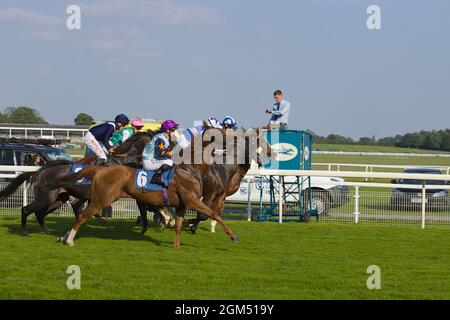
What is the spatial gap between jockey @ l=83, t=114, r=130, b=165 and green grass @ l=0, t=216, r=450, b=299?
4.12 feet

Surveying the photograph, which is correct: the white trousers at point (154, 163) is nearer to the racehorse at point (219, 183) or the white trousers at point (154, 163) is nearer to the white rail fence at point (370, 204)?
the racehorse at point (219, 183)

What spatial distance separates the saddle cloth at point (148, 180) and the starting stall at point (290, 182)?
15.3 feet

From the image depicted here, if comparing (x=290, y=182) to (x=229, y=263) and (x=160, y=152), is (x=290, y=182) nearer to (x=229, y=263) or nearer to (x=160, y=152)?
(x=160, y=152)

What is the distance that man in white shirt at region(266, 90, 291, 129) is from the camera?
13.8 m

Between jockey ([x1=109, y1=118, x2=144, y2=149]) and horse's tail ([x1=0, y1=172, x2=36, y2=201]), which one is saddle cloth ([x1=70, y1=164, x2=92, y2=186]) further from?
jockey ([x1=109, y1=118, x2=144, y2=149])

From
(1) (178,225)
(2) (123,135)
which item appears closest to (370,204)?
(2) (123,135)

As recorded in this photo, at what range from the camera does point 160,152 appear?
32.2 feet

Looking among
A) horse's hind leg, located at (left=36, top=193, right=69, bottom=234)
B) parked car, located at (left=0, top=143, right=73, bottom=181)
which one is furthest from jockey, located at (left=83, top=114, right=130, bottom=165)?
→ parked car, located at (left=0, top=143, right=73, bottom=181)

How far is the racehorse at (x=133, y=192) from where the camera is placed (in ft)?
30.8

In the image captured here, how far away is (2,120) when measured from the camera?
2095 inches

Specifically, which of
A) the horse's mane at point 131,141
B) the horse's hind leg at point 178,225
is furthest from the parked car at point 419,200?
the horse's hind leg at point 178,225

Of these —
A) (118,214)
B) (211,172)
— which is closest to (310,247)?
(211,172)
